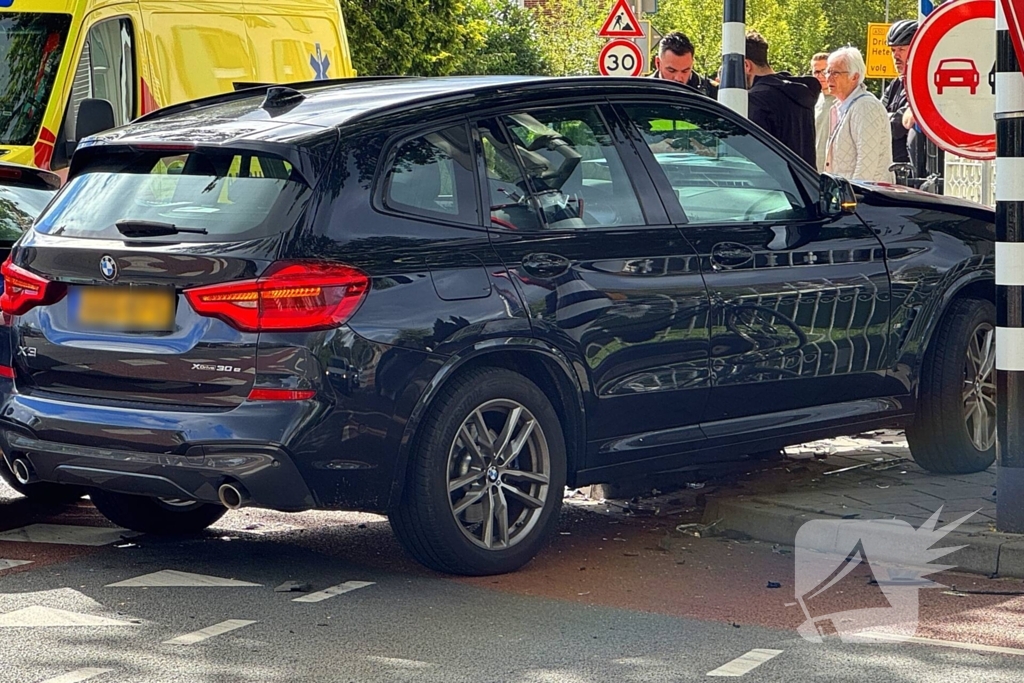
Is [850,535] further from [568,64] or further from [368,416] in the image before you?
[568,64]

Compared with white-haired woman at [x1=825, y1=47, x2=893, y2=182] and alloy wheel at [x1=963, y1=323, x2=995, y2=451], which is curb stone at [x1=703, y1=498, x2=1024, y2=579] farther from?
white-haired woman at [x1=825, y1=47, x2=893, y2=182]

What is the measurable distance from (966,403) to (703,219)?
5.98 feet

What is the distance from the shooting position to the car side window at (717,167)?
705cm

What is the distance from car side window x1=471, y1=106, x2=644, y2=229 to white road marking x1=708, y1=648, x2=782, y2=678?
1.86m

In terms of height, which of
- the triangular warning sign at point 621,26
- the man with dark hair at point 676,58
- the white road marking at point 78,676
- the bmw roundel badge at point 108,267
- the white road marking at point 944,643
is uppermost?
the triangular warning sign at point 621,26

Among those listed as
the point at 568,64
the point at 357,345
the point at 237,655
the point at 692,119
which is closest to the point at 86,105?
the point at 692,119

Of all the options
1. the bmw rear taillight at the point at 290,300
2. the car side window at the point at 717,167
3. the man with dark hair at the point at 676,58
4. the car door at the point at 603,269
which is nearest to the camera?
the bmw rear taillight at the point at 290,300

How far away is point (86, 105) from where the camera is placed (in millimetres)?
10750

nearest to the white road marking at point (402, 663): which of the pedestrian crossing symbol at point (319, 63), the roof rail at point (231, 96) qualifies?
the roof rail at point (231, 96)

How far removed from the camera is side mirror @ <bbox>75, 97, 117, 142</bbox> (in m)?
10.7

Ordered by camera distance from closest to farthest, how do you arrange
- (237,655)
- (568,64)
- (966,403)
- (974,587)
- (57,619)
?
(237,655) < (57,619) < (974,587) < (966,403) < (568,64)

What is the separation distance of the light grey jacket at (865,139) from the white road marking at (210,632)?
706 centimetres

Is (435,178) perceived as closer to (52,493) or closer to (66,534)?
(66,534)

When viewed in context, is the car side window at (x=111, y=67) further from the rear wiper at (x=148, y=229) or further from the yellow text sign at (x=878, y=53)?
the yellow text sign at (x=878, y=53)
